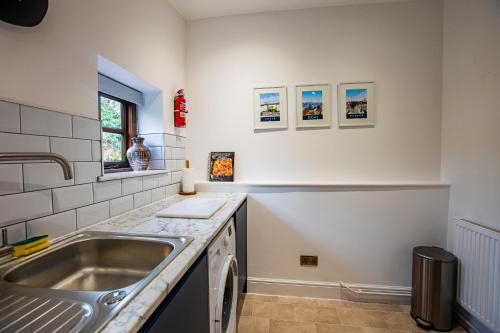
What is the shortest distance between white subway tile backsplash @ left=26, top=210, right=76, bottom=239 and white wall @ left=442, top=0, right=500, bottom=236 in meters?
2.25

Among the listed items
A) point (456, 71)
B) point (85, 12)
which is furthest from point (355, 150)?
point (85, 12)

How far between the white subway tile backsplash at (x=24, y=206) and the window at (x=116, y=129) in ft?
2.18

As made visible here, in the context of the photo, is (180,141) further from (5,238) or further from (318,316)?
(318,316)

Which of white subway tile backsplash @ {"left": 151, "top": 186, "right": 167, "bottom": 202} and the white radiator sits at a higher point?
white subway tile backsplash @ {"left": 151, "top": 186, "right": 167, "bottom": 202}

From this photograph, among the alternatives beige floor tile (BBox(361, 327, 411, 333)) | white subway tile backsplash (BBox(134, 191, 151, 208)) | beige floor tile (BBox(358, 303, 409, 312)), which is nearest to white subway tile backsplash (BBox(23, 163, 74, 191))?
white subway tile backsplash (BBox(134, 191, 151, 208))

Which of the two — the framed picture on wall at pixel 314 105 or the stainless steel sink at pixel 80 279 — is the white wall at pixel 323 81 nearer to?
the framed picture on wall at pixel 314 105

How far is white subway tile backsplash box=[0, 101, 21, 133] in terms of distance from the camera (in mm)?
746

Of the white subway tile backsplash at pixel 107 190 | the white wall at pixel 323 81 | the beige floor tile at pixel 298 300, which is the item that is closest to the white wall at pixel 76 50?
the white subway tile backsplash at pixel 107 190

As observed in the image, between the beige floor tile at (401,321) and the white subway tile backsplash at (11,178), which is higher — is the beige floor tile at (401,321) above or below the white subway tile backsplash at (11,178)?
below

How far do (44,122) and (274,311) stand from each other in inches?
72.2

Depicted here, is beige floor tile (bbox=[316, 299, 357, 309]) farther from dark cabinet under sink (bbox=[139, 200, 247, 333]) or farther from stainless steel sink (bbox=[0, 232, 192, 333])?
stainless steel sink (bbox=[0, 232, 192, 333])

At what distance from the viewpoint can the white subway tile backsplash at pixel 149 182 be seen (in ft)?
4.92

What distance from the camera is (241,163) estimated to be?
6.77ft

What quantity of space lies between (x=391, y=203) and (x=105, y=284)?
1.94 m
